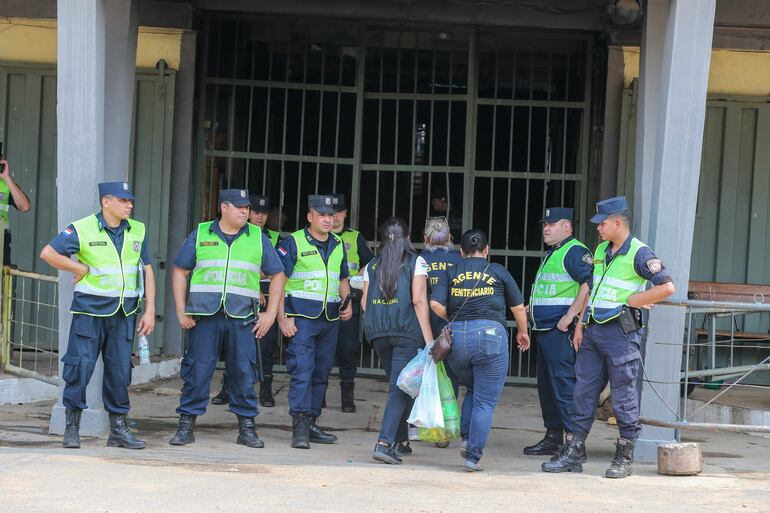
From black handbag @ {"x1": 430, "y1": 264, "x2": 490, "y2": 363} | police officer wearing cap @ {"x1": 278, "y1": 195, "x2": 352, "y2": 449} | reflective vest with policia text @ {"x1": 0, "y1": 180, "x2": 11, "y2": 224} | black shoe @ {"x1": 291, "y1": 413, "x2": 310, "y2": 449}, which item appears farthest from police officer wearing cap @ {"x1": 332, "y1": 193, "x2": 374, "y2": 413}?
reflective vest with policia text @ {"x1": 0, "y1": 180, "x2": 11, "y2": 224}

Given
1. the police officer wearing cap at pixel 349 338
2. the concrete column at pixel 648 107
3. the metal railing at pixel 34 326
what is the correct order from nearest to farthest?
1. the concrete column at pixel 648 107
2. the police officer wearing cap at pixel 349 338
3. the metal railing at pixel 34 326

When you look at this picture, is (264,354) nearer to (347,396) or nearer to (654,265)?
(347,396)

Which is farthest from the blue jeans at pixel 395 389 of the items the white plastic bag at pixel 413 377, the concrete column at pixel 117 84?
the concrete column at pixel 117 84

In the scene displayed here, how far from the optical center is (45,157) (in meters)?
11.4

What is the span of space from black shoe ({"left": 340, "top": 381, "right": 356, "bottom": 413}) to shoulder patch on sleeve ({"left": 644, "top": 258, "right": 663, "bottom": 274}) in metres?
3.66

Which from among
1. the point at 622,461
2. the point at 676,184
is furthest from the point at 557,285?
the point at 622,461

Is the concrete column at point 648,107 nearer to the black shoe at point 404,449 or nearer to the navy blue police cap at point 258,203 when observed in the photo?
the black shoe at point 404,449

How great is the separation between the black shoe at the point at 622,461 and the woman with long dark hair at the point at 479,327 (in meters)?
0.84

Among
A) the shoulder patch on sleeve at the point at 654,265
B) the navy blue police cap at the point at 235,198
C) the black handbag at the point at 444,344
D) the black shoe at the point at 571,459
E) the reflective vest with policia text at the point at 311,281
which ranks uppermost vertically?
the navy blue police cap at the point at 235,198

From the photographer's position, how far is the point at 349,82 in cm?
1178

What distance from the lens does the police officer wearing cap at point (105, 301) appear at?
763 cm

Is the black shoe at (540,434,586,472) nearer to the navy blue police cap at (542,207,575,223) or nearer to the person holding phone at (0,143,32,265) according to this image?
the navy blue police cap at (542,207,575,223)

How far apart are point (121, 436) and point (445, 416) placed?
224 cm

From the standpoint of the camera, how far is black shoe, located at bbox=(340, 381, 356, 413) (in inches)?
396
